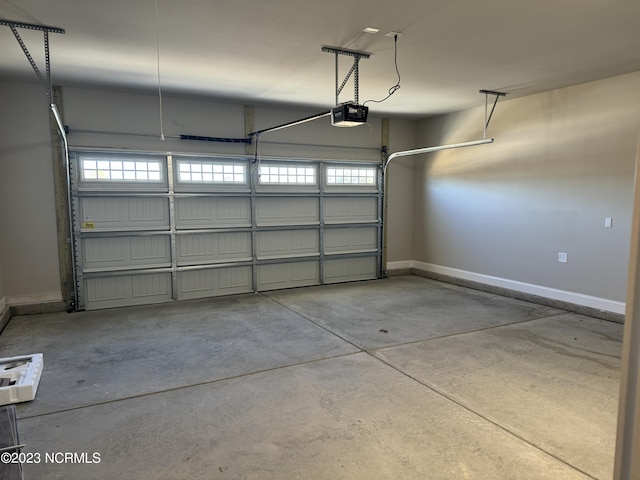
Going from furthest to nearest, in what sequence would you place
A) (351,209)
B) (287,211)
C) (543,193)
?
(351,209) → (287,211) → (543,193)

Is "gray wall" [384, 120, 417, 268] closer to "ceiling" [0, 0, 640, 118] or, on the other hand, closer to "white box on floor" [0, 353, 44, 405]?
"ceiling" [0, 0, 640, 118]

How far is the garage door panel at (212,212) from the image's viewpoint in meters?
6.03

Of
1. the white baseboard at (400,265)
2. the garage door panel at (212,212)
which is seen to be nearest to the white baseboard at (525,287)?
the white baseboard at (400,265)

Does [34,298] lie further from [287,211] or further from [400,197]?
[400,197]

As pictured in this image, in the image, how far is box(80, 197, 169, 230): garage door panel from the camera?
216 inches

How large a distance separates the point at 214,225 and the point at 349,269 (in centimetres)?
251

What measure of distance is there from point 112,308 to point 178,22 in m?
3.95

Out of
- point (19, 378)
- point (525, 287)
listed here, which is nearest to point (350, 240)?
point (525, 287)

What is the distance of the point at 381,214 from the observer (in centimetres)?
759

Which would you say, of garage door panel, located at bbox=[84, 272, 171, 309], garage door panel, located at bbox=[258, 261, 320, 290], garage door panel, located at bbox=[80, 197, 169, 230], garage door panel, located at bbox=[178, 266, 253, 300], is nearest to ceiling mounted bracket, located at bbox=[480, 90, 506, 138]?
garage door panel, located at bbox=[258, 261, 320, 290]

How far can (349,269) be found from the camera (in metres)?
7.41

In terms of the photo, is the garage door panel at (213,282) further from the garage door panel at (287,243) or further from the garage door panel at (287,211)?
the garage door panel at (287,211)

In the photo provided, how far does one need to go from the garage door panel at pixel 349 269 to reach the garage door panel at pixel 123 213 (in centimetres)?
277

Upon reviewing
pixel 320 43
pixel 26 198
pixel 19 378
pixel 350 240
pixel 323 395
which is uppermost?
pixel 320 43
